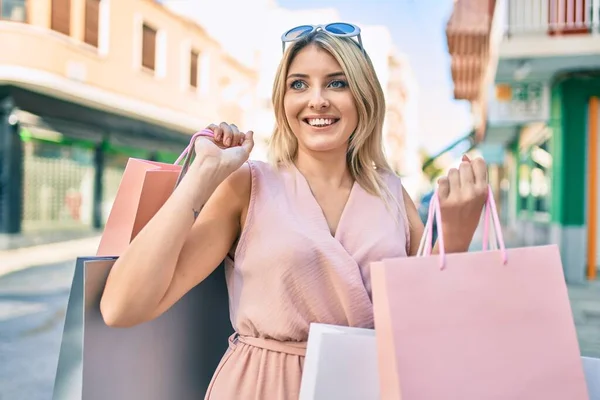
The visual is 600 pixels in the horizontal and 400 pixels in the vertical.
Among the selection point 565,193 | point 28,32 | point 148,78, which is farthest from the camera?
point 148,78

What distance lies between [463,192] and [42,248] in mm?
12903

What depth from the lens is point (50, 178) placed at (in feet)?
50.0

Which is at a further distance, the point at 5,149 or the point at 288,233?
the point at 5,149

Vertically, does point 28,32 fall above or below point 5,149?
above

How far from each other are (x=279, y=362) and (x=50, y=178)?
15.6m

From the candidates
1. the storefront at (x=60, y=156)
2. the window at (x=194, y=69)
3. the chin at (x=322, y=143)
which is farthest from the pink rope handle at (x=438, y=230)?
the window at (x=194, y=69)

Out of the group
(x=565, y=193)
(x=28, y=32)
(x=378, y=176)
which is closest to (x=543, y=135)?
(x=565, y=193)

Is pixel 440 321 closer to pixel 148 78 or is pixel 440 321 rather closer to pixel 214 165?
pixel 214 165

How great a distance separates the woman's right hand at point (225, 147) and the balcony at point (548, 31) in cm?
742

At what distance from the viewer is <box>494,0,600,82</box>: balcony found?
25.4ft

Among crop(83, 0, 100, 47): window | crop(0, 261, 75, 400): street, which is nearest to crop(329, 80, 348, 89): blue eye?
crop(0, 261, 75, 400): street

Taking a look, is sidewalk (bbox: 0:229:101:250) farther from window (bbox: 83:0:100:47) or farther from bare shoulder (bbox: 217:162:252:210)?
bare shoulder (bbox: 217:162:252:210)

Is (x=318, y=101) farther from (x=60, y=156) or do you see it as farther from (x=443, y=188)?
(x=60, y=156)

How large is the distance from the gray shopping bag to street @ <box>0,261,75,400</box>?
2.83 meters
